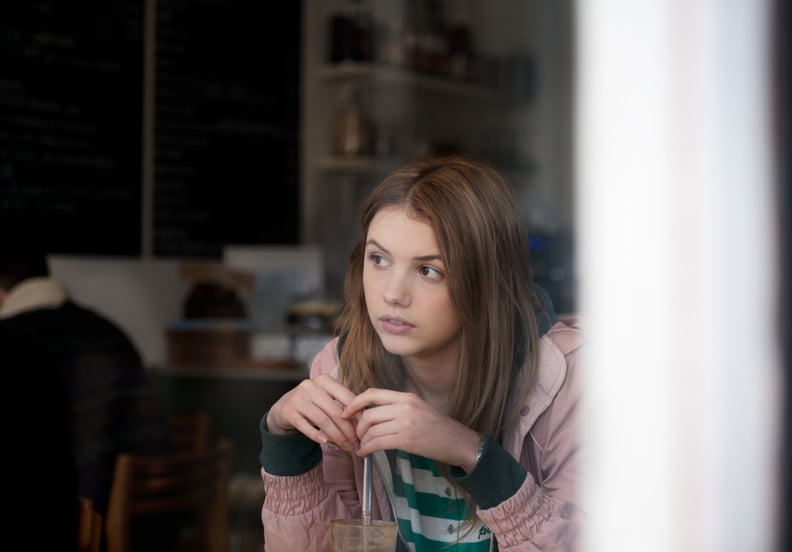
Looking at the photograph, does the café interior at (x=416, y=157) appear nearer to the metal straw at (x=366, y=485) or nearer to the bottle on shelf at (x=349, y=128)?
the bottle on shelf at (x=349, y=128)

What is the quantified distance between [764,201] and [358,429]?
52 centimetres

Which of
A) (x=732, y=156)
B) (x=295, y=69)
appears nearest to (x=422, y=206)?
(x=732, y=156)

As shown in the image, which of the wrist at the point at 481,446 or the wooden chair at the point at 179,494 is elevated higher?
the wrist at the point at 481,446

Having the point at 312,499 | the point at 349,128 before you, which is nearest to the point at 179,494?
the point at 312,499

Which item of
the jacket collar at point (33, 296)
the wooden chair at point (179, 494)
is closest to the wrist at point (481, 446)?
the wooden chair at point (179, 494)

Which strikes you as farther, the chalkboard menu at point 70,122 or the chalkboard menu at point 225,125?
the chalkboard menu at point 225,125

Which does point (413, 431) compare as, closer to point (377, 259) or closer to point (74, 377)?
point (377, 259)

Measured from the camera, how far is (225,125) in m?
3.13

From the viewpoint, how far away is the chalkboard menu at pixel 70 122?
2074 mm

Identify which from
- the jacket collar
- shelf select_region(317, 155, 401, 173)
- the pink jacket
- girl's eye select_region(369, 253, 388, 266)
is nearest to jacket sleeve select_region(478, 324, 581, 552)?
the pink jacket

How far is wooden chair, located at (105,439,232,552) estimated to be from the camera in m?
1.85

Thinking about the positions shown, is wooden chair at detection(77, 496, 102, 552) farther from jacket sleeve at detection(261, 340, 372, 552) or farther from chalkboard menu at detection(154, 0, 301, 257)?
chalkboard menu at detection(154, 0, 301, 257)

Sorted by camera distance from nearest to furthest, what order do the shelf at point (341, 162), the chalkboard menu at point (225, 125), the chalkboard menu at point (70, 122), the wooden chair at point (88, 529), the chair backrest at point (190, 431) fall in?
the wooden chair at point (88, 529), the chalkboard menu at point (70, 122), the chair backrest at point (190, 431), the chalkboard menu at point (225, 125), the shelf at point (341, 162)

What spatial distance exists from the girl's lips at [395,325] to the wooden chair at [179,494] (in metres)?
0.70
